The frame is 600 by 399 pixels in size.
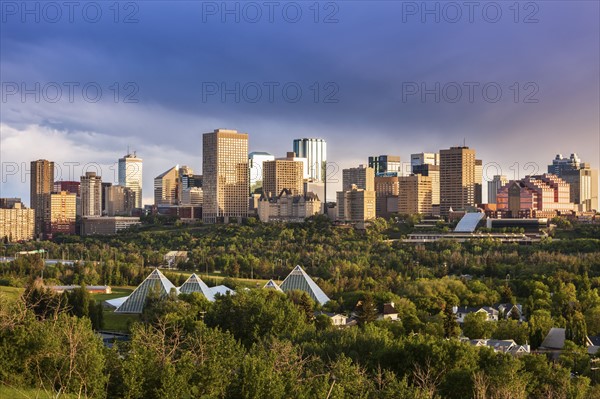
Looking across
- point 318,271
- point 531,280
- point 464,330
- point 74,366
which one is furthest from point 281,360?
point 318,271

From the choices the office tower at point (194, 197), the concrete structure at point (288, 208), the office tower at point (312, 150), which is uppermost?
the office tower at point (312, 150)

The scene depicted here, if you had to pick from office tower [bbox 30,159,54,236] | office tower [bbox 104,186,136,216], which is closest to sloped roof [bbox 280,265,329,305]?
office tower [bbox 30,159,54,236]

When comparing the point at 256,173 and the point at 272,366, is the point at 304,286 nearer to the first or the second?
the point at 272,366

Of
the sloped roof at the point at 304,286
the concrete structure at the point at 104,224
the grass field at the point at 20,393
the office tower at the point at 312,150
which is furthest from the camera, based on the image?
the office tower at the point at 312,150

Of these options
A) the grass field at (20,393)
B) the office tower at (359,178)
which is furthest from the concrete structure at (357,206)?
the grass field at (20,393)

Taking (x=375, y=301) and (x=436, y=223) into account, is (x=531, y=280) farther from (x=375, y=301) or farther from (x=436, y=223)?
(x=436, y=223)

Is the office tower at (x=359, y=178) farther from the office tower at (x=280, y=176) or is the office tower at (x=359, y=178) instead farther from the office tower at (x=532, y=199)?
the office tower at (x=532, y=199)

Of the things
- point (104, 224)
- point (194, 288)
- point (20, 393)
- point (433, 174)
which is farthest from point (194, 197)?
point (20, 393)
